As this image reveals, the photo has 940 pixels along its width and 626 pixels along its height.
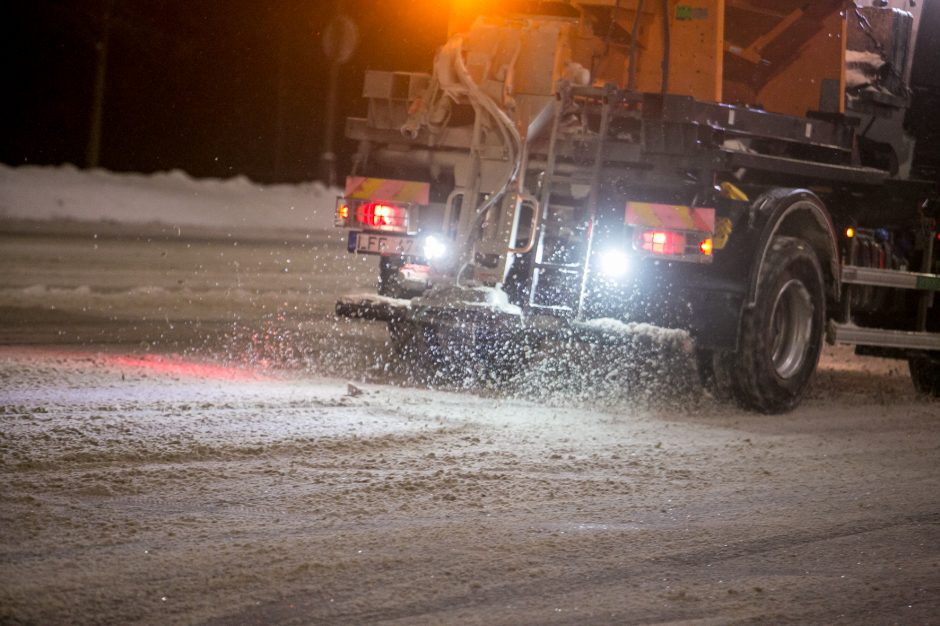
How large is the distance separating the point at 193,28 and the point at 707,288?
34196 millimetres

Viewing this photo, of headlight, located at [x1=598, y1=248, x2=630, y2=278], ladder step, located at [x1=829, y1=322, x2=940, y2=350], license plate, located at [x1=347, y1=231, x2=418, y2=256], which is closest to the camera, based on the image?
headlight, located at [x1=598, y1=248, x2=630, y2=278]

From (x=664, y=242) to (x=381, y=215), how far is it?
224 centimetres

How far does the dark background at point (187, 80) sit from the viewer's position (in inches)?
1483

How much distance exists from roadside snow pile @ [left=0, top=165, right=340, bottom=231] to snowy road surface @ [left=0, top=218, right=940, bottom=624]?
11744 mm

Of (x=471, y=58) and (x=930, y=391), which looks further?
(x=930, y=391)

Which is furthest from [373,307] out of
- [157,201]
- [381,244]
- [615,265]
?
Answer: [157,201]

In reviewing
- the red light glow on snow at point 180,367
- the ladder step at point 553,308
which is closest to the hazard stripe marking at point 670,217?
the ladder step at point 553,308

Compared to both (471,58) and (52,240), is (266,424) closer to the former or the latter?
(471,58)

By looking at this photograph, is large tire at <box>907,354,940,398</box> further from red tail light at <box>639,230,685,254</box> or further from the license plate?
the license plate

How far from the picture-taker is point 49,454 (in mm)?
6332

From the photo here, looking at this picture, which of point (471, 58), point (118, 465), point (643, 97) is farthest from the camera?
point (471, 58)

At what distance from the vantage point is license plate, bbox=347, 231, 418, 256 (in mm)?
9859

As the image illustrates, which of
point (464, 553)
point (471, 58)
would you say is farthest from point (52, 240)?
point (464, 553)

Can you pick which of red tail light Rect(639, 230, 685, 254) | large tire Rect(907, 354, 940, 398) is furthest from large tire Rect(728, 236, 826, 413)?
large tire Rect(907, 354, 940, 398)
